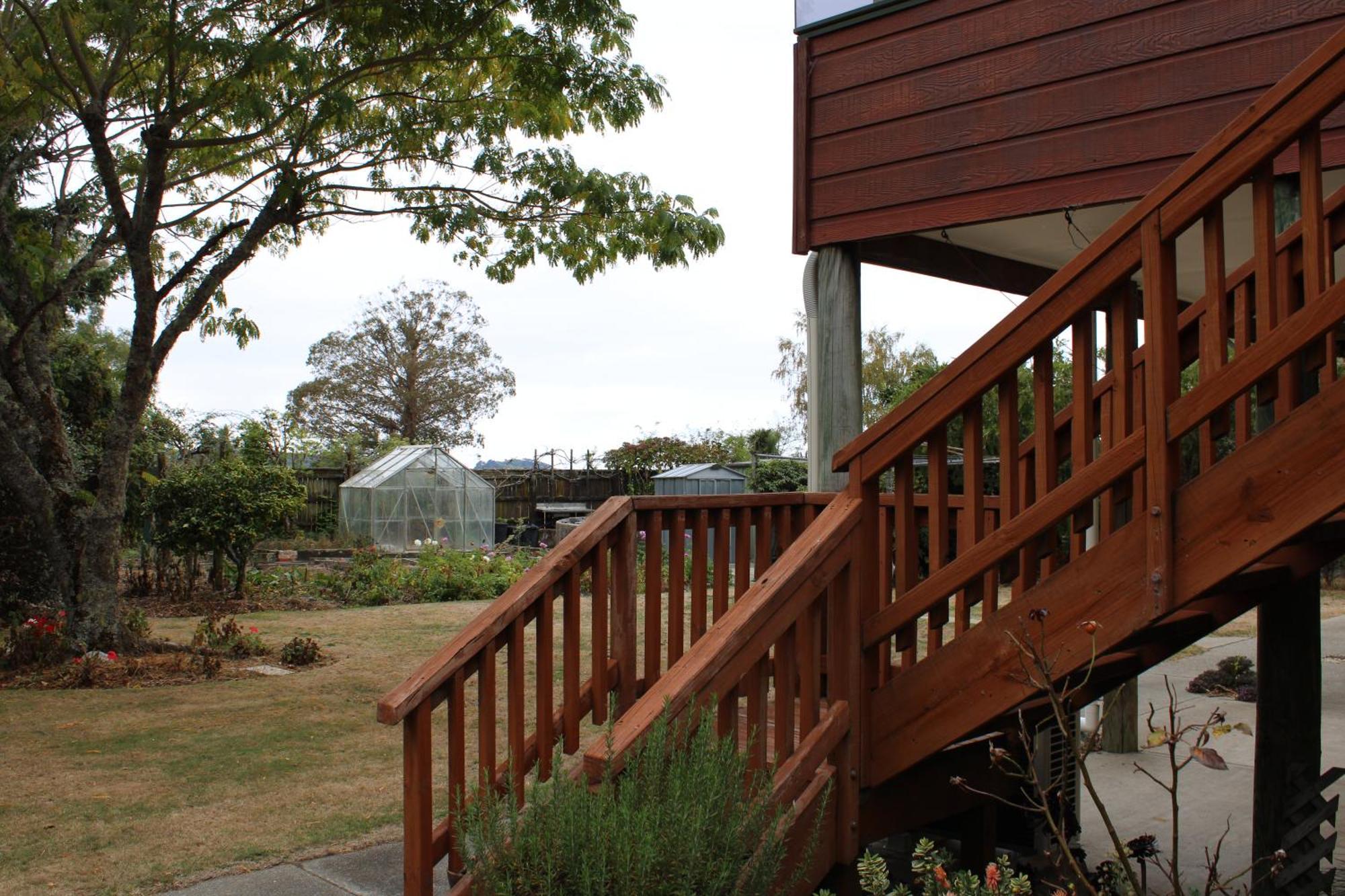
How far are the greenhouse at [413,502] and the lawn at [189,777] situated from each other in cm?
1092

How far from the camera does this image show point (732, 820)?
2.71 metres

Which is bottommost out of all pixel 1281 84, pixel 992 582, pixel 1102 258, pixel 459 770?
pixel 459 770

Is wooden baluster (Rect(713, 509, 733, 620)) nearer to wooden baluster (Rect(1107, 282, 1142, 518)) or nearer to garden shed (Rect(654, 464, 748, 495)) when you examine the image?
wooden baluster (Rect(1107, 282, 1142, 518))

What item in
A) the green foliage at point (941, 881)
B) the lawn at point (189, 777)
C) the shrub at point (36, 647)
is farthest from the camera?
the shrub at point (36, 647)

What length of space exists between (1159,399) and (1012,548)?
583mm

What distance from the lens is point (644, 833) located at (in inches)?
98.9

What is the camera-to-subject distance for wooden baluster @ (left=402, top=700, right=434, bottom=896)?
315 cm

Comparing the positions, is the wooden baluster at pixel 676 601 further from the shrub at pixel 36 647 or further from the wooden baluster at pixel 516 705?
the shrub at pixel 36 647

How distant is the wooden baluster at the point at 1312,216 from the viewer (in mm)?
2734

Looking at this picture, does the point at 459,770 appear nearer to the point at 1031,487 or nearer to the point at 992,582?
the point at 992,582

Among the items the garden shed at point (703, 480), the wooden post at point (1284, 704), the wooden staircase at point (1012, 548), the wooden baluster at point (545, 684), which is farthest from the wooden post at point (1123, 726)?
the garden shed at point (703, 480)

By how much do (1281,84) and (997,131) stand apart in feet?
7.43

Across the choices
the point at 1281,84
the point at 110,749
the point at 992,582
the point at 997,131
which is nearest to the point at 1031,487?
the point at 997,131

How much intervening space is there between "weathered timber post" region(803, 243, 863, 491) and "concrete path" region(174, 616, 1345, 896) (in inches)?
73.8
